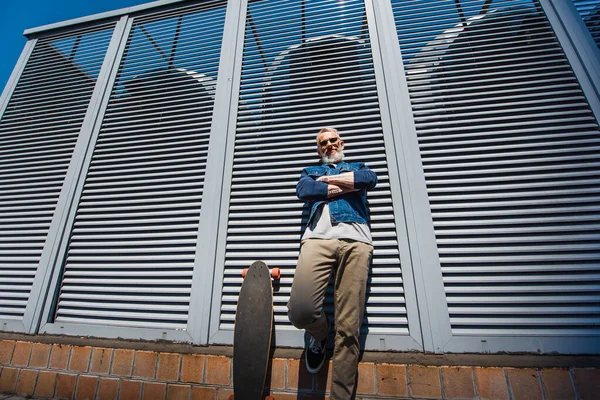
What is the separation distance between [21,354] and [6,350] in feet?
0.56

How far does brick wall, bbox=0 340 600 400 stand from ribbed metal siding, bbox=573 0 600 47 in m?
2.86

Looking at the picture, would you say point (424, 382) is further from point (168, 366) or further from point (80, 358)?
point (80, 358)

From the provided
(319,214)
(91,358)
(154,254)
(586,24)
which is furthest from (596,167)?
(91,358)

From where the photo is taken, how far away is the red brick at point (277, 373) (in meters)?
1.71

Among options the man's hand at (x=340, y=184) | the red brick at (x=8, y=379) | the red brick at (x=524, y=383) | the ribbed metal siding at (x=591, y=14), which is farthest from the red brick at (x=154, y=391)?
the ribbed metal siding at (x=591, y=14)

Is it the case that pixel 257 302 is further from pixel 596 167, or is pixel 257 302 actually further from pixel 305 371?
pixel 596 167

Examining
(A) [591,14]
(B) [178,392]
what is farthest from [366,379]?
(A) [591,14]

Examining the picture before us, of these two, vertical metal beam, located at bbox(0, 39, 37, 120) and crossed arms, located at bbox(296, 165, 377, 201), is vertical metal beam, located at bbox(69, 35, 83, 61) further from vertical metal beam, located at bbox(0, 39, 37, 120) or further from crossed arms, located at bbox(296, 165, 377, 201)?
crossed arms, located at bbox(296, 165, 377, 201)

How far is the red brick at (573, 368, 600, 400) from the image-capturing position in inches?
57.2

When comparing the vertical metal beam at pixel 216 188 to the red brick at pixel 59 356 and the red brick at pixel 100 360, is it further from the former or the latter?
the red brick at pixel 59 356

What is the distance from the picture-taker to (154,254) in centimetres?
225

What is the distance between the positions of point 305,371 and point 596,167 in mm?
2595

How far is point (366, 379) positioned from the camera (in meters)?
1.64

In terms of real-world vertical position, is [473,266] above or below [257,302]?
above
